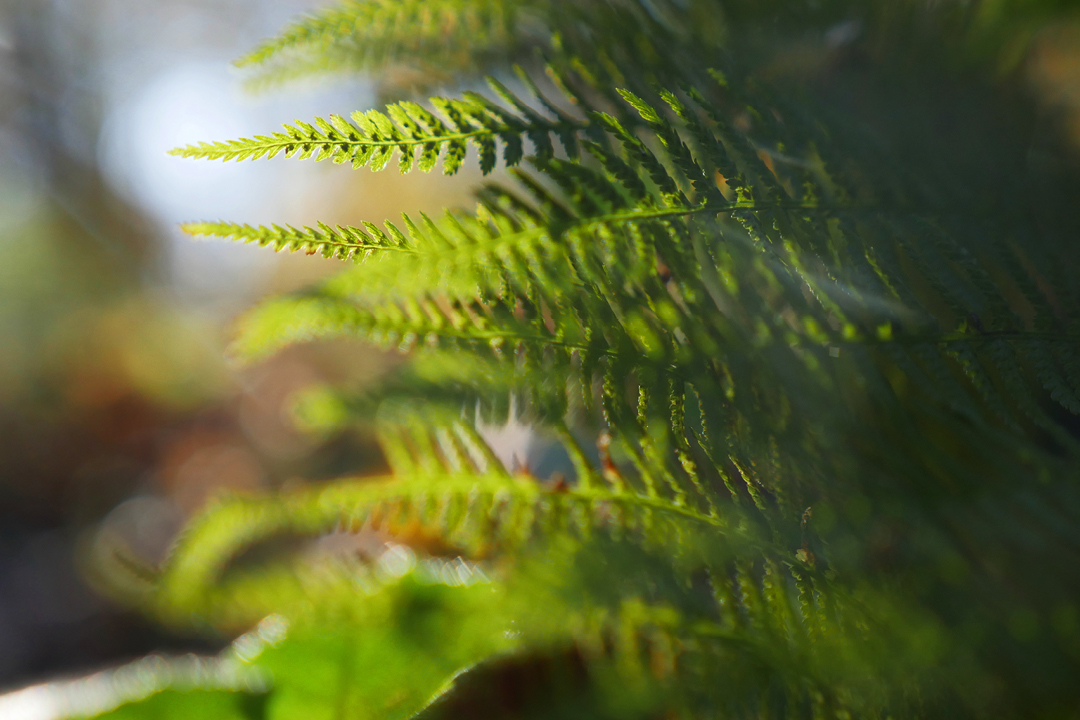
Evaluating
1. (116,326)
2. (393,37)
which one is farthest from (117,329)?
(393,37)

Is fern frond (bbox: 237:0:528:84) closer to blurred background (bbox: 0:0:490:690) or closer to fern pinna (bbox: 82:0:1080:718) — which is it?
fern pinna (bbox: 82:0:1080:718)

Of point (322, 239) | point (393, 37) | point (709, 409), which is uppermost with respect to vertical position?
point (393, 37)

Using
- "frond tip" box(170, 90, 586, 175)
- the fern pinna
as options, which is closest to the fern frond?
the fern pinna

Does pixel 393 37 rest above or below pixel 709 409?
above

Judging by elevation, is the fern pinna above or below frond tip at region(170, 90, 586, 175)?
below

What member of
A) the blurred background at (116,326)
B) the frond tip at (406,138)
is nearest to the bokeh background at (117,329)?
the blurred background at (116,326)

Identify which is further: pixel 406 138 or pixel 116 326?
pixel 116 326

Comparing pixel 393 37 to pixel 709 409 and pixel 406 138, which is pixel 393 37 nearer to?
pixel 406 138
